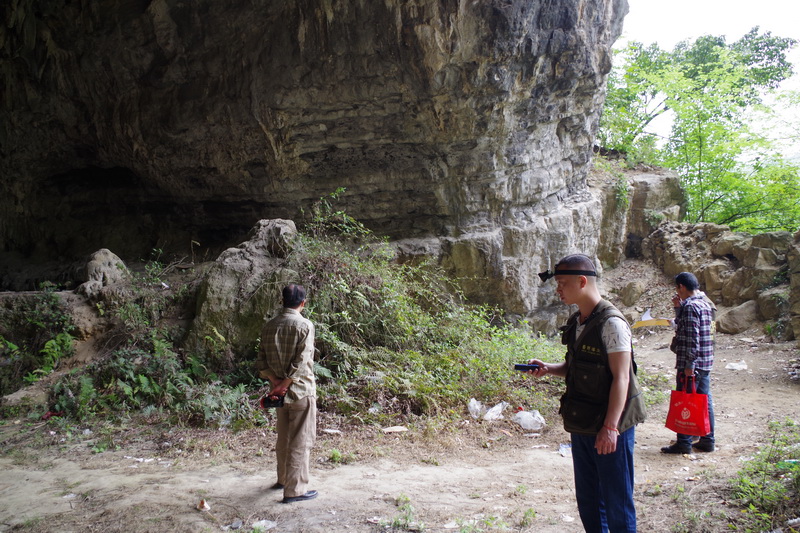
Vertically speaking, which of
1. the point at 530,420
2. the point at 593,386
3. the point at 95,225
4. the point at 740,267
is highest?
the point at 95,225

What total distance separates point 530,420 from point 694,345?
1.86 meters

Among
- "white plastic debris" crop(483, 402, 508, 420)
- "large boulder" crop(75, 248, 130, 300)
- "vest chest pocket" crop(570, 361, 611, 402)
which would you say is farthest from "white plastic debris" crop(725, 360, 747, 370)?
"large boulder" crop(75, 248, 130, 300)

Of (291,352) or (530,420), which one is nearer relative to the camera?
(291,352)

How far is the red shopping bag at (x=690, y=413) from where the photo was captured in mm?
4423

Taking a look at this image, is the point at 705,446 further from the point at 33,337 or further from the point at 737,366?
the point at 33,337

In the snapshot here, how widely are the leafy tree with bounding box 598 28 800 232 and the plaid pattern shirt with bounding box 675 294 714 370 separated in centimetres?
1110

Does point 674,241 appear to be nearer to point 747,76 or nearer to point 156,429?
point 747,76

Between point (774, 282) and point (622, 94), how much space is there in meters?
8.84

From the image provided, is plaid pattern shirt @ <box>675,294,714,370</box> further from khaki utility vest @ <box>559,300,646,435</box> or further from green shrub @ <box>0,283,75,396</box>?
green shrub @ <box>0,283,75,396</box>

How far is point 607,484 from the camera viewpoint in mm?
2527

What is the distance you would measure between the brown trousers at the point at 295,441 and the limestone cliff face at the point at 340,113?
19.8ft

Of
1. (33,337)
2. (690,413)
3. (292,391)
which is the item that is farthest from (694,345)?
(33,337)

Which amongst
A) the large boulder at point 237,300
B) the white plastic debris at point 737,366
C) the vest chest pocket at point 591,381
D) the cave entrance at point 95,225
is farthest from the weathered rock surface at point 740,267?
the cave entrance at point 95,225

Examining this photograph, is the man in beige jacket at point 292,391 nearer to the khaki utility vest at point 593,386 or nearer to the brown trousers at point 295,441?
the brown trousers at point 295,441
